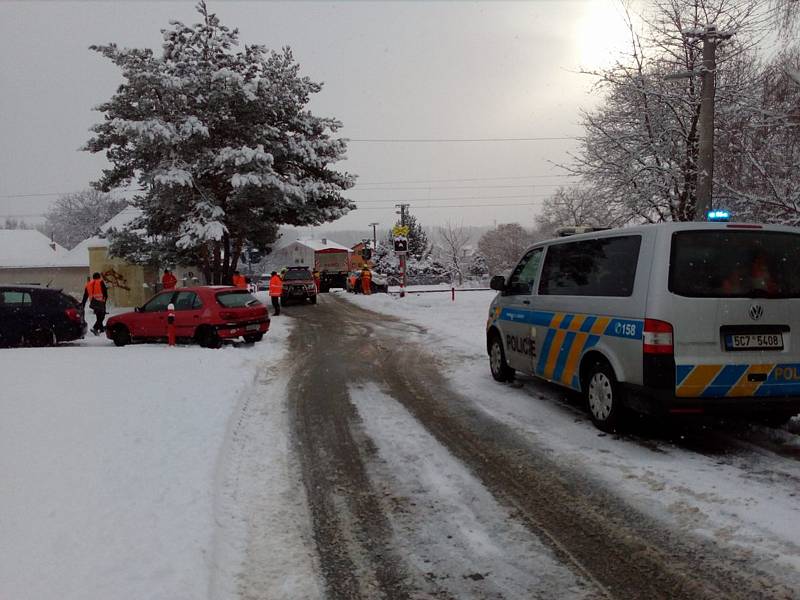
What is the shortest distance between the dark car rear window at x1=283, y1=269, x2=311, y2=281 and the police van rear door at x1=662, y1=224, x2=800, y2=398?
81.1 feet

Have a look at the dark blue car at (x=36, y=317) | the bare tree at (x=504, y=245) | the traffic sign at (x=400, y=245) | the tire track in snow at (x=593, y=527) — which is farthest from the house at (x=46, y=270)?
the bare tree at (x=504, y=245)

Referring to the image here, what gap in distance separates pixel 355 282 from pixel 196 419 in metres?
29.9

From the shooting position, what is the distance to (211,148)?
848 inches

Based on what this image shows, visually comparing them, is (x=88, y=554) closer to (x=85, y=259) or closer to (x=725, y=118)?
(x=725, y=118)

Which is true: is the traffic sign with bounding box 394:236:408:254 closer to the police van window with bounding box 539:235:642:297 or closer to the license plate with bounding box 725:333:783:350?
the police van window with bounding box 539:235:642:297

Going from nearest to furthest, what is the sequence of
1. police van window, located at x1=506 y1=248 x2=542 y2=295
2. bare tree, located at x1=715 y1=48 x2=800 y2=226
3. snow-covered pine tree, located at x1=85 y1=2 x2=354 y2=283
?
police van window, located at x1=506 y1=248 x2=542 y2=295 → bare tree, located at x1=715 y1=48 x2=800 y2=226 → snow-covered pine tree, located at x1=85 y1=2 x2=354 y2=283

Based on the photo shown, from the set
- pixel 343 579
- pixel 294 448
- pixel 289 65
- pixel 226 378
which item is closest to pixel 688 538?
pixel 343 579

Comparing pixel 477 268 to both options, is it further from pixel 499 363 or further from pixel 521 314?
pixel 521 314

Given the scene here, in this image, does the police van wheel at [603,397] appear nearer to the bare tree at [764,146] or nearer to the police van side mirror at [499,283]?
the police van side mirror at [499,283]

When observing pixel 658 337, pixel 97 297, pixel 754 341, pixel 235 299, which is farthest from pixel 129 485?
pixel 97 297

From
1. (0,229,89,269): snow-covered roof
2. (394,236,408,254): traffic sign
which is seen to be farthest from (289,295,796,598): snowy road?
(0,229,89,269): snow-covered roof

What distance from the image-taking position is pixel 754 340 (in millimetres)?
4957

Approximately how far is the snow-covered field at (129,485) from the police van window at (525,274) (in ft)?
12.1

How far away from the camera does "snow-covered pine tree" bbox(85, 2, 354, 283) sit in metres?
19.8
